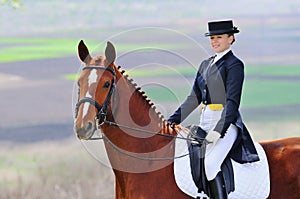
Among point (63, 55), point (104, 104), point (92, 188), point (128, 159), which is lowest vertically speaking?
point (92, 188)

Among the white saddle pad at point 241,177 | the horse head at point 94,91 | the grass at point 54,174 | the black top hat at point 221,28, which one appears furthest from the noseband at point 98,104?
the grass at point 54,174

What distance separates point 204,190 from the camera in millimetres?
4477

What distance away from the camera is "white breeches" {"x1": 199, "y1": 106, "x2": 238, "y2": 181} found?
4.40 m

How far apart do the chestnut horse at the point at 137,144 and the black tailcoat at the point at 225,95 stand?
0.21 metres

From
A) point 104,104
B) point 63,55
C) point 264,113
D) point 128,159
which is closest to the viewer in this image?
point 104,104

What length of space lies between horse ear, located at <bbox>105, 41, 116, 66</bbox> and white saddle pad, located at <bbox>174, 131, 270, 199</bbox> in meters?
0.76

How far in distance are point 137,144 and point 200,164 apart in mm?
435

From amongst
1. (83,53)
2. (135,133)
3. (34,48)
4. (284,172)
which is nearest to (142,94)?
(135,133)

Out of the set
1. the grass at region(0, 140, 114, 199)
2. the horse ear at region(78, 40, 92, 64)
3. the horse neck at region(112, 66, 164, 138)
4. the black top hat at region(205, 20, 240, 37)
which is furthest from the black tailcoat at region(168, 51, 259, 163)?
the grass at region(0, 140, 114, 199)

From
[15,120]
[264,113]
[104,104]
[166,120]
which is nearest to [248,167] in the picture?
[166,120]

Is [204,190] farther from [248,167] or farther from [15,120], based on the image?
[15,120]

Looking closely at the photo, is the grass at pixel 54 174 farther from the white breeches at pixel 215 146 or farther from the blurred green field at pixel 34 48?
the white breeches at pixel 215 146

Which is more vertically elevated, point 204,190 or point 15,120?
point 15,120

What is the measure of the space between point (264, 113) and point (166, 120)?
510 centimetres
